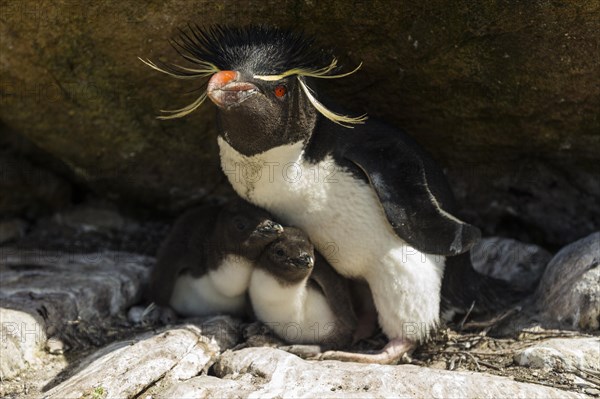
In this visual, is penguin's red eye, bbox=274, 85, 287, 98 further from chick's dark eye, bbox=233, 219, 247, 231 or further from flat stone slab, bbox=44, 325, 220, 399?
flat stone slab, bbox=44, 325, 220, 399

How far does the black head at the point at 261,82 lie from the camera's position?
2928 millimetres

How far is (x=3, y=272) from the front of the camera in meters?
3.70

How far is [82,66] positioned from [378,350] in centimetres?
194

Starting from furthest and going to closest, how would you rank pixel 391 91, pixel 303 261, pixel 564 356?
pixel 391 91 < pixel 303 261 < pixel 564 356

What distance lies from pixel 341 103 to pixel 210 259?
1016 millimetres

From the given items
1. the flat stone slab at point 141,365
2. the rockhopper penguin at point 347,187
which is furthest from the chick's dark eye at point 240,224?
the flat stone slab at point 141,365

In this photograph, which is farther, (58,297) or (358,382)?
(58,297)

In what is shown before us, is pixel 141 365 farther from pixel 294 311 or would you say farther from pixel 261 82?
pixel 261 82

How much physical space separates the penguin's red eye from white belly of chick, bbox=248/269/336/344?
0.81 metres

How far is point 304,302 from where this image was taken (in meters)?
3.39

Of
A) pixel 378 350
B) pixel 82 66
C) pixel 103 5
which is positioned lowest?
pixel 378 350

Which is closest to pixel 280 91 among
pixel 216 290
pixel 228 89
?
pixel 228 89

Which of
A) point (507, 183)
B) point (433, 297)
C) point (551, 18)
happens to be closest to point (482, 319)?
point (433, 297)

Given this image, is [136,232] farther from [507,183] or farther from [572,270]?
[572,270]
